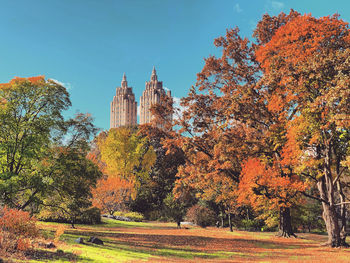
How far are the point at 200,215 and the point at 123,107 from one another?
120833 mm

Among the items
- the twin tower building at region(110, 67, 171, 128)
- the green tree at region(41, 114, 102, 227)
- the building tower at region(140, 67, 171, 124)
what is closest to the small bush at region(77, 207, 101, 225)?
the green tree at region(41, 114, 102, 227)

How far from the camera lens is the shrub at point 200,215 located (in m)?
30.5

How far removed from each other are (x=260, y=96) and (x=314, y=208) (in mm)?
18609

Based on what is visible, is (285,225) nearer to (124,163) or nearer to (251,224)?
(251,224)

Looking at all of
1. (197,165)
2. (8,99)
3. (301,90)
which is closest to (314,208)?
(197,165)

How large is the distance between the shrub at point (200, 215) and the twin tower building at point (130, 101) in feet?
364

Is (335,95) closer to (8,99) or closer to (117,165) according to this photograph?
(8,99)

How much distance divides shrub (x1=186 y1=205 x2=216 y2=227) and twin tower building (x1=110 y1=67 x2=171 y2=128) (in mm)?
110970

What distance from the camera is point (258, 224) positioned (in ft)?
102

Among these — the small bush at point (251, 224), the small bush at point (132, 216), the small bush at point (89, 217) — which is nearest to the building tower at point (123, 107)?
the small bush at point (132, 216)

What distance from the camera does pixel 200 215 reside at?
30453 mm

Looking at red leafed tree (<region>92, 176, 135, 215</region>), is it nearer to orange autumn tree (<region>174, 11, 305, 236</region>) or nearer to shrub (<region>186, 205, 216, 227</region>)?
shrub (<region>186, 205, 216, 227</region>)

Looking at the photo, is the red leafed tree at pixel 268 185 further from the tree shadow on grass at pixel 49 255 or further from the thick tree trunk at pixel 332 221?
the tree shadow on grass at pixel 49 255

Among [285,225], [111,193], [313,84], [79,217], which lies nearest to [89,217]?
[79,217]
